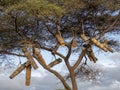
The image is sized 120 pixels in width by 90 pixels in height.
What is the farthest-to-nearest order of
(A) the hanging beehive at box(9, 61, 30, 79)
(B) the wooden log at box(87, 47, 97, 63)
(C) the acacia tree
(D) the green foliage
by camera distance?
(B) the wooden log at box(87, 47, 97, 63), (A) the hanging beehive at box(9, 61, 30, 79), (C) the acacia tree, (D) the green foliage

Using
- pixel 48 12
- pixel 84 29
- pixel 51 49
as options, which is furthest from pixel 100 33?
pixel 48 12

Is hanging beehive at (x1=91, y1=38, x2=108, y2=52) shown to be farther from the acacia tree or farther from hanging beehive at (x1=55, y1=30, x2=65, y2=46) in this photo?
hanging beehive at (x1=55, y1=30, x2=65, y2=46)

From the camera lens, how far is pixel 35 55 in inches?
1033

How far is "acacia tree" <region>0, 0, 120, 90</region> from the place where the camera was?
2416 cm

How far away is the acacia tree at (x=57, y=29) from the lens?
2416 centimetres

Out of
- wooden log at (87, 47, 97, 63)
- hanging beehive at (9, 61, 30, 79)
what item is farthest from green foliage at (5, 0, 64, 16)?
wooden log at (87, 47, 97, 63)

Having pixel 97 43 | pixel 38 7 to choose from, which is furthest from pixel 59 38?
pixel 38 7

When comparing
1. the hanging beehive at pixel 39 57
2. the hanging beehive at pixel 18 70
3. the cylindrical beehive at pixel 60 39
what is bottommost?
the hanging beehive at pixel 18 70

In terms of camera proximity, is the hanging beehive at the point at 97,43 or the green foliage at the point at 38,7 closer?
the green foliage at the point at 38,7

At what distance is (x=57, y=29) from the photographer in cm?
2614

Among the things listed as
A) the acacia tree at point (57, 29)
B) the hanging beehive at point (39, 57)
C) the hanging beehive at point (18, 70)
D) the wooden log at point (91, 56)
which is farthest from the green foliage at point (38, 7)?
the wooden log at point (91, 56)

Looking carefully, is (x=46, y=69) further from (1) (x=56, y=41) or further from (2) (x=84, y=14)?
(2) (x=84, y=14)

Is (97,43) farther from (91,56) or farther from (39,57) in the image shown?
(39,57)

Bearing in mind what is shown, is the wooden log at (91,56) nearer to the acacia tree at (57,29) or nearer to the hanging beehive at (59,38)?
the acacia tree at (57,29)
